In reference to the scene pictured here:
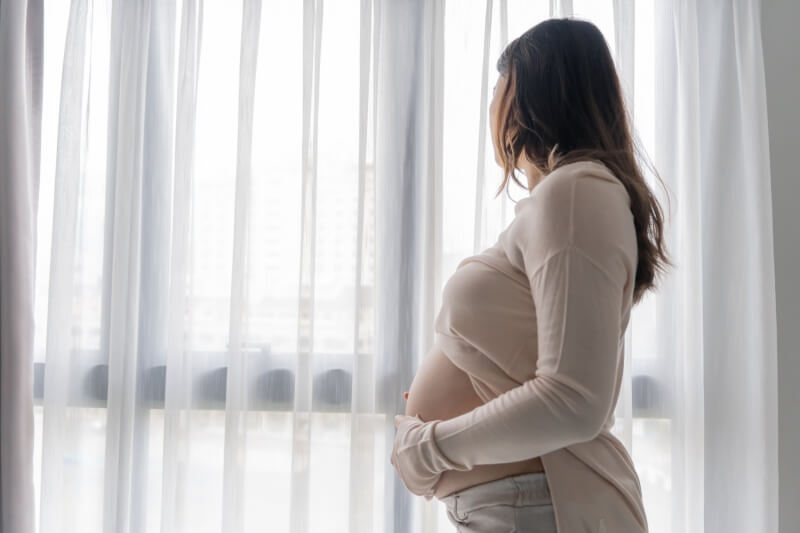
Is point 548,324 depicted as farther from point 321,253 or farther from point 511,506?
point 321,253

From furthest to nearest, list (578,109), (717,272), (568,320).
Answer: (717,272) → (578,109) → (568,320)

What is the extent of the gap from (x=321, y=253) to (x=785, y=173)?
1.17 meters

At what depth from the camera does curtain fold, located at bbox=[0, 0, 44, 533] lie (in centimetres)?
150

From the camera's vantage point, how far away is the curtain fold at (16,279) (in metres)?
1.50

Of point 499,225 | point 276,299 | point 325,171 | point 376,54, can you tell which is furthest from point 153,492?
point 376,54

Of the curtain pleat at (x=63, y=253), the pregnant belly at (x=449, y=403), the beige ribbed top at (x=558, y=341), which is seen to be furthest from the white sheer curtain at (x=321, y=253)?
the beige ribbed top at (x=558, y=341)

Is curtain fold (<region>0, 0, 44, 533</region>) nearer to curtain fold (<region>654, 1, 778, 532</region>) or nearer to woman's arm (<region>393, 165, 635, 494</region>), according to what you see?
woman's arm (<region>393, 165, 635, 494</region>)

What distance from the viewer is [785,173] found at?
1556 millimetres

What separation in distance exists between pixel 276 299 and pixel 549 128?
86 centimetres

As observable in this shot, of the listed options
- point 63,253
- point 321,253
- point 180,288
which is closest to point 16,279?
point 63,253

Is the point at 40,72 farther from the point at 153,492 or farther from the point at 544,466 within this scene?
the point at 544,466

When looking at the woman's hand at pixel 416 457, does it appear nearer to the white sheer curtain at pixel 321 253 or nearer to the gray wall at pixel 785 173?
the white sheer curtain at pixel 321 253

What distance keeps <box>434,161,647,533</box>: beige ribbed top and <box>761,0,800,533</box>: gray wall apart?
86 centimetres

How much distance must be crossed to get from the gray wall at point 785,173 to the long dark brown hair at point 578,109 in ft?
2.71
